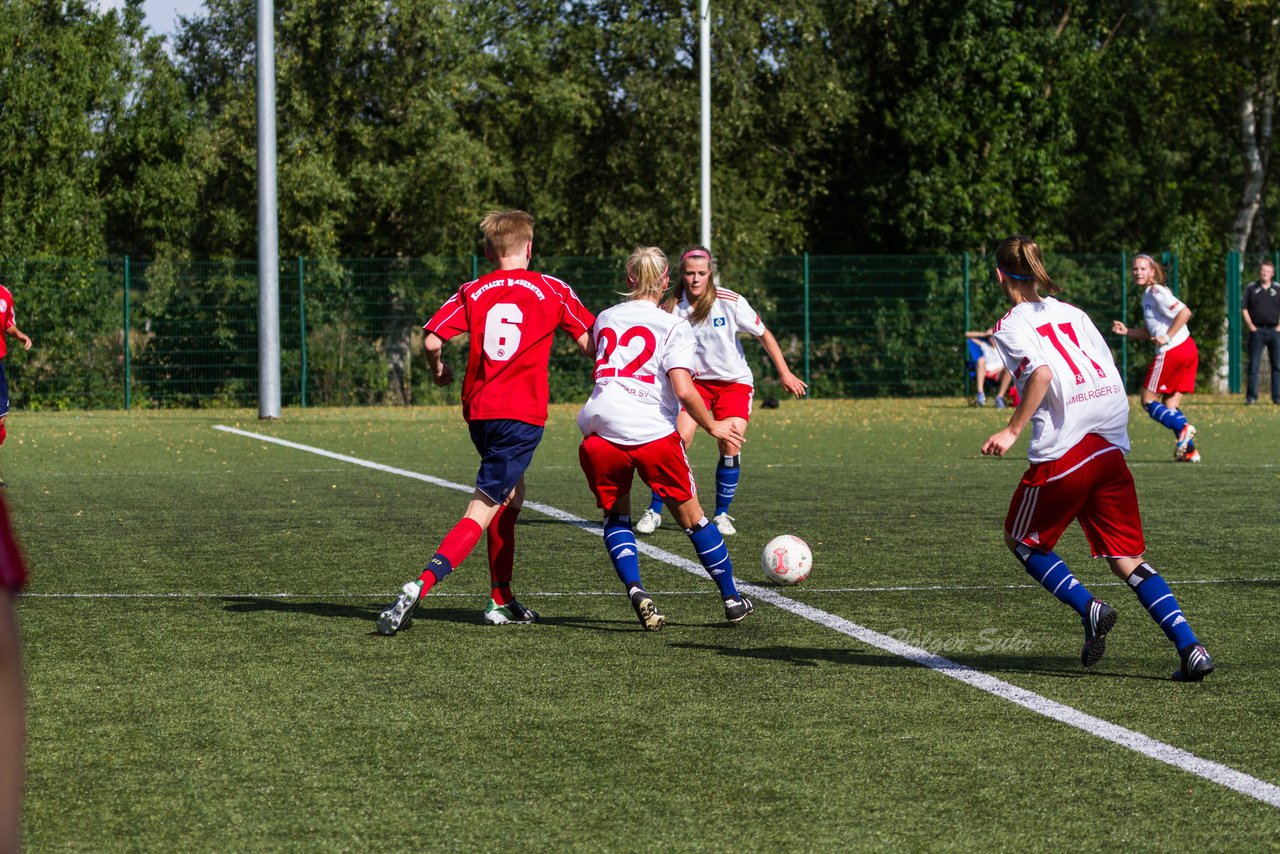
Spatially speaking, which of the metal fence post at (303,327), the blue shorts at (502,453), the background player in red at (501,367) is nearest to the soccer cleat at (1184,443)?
the background player in red at (501,367)

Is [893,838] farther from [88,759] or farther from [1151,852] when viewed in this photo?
[88,759]

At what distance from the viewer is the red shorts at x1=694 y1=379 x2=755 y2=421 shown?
35.8 feet

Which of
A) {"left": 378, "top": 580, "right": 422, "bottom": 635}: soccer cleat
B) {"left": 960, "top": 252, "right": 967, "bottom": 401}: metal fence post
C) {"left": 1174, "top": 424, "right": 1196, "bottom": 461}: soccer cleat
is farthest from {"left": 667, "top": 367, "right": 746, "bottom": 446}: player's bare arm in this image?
{"left": 960, "top": 252, "right": 967, "bottom": 401}: metal fence post

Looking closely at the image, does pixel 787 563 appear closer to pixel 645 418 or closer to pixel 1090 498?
pixel 645 418

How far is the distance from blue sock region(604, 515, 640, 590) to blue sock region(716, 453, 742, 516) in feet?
11.5

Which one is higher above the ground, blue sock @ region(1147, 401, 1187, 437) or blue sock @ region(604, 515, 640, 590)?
blue sock @ region(1147, 401, 1187, 437)

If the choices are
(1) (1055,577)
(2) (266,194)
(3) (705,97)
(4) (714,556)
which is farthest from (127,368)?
(1) (1055,577)

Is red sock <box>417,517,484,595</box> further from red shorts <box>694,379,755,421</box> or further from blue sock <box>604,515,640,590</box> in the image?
→ red shorts <box>694,379,755,421</box>

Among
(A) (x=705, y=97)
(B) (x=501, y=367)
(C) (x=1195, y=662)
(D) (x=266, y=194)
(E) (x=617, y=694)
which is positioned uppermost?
(A) (x=705, y=97)

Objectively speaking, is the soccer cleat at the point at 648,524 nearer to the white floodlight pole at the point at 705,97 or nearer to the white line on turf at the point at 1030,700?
the white line on turf at the point at 1030,700

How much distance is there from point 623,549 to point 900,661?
1375 millimetres

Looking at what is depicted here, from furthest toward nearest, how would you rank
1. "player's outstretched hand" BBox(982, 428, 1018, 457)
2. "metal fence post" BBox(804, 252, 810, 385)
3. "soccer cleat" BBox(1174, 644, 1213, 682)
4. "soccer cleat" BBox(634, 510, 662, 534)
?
"metal fence post" BBox(804, 252, 810, 385) → "soccer cleat" BBox(634, 510, 662, 534) → "player's outstretched hand" BBox(982, 428, 1018, 457) → "soccer cleat" BBox(1174, 644, 1213, 682)

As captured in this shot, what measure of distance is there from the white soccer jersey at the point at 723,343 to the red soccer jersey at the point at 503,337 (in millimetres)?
3597

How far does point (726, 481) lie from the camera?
10.8m
